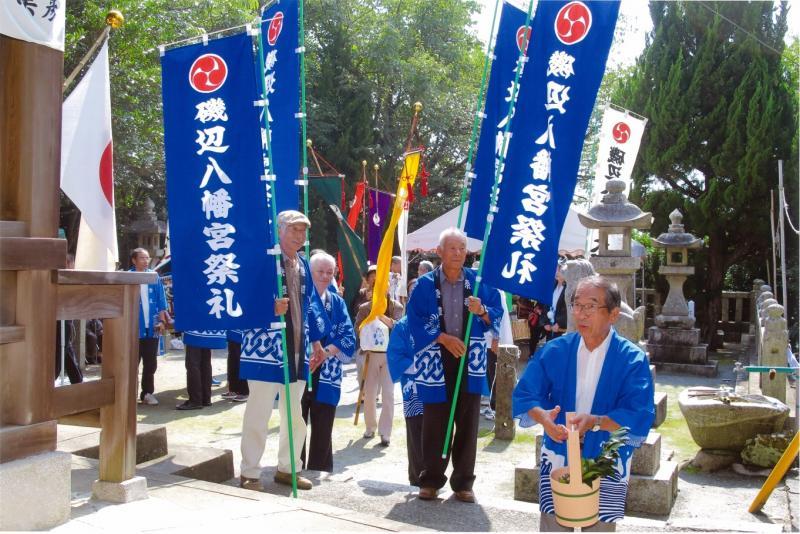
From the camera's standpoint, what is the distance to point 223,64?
16.9ft

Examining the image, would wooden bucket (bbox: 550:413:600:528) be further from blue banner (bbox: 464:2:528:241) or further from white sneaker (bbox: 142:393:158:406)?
white sneaker (bbox: 142:393:158:406)

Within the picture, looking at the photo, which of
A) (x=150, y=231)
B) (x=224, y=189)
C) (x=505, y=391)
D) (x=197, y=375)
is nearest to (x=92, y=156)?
(x=224, y=189)

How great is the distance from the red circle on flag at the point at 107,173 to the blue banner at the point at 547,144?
377 centimetres

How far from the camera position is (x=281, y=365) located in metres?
5.43

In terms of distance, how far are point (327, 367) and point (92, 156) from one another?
10.0 ft


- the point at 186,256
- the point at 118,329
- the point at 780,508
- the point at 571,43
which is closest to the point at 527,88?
the point at 571,43

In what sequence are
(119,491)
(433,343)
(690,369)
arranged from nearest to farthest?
(119,491) < (433,343) < (690,369)

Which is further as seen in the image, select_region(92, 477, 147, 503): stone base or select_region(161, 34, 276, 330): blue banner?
select_region(161, 34, 276, 330): blue banner

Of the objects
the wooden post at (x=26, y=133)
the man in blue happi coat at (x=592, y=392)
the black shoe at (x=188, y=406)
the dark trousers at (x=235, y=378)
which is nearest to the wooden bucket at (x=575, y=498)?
the man in blue happi coat at (x=592, y=392)

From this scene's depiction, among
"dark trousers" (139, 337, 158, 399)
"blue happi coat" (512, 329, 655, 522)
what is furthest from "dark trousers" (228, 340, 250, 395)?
"blue happi coat" (512, 329, 655, 522)

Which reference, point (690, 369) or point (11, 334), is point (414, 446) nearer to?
point (11, 334)

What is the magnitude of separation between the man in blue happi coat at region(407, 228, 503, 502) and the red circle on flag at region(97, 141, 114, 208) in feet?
10.8

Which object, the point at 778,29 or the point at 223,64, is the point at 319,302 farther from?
the point at 778,29

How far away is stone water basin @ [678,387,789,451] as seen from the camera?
22.3 ft
